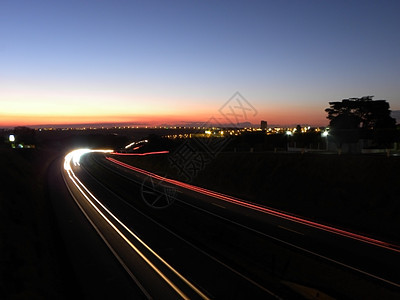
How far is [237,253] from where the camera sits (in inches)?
677

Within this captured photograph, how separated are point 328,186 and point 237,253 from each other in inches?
648

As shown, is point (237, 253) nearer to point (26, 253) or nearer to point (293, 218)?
point (293, 218)

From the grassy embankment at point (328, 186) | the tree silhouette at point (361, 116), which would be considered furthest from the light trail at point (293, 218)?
the tree silhouette at point (361, 116)

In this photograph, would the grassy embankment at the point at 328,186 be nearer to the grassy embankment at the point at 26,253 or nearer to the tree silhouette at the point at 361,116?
the grassy embankment at the point at 26,253

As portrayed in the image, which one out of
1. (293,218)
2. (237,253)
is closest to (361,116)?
(293,218)

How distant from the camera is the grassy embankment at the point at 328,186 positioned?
23828 millimetres

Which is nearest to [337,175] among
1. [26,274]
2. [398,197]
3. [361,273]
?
[398,197]

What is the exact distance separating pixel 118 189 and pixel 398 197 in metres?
29.3

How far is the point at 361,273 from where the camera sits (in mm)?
14328

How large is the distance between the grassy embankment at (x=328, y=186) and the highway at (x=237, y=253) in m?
3.17

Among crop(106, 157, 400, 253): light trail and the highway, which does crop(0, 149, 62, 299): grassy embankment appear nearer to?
the highway

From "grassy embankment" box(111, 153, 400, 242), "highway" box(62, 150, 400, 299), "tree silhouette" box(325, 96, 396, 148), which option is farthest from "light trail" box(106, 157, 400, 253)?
"tree silhouette" box(325, 96, 396, 148)

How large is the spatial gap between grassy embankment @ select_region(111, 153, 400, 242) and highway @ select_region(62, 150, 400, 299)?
3168 millimetres

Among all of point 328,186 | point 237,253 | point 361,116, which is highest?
point 361,116
